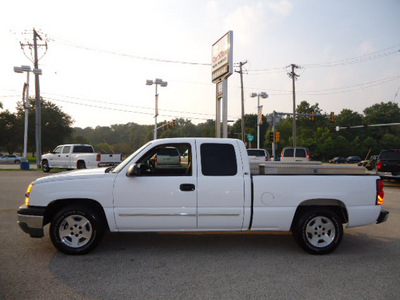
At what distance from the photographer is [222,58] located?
17516mm

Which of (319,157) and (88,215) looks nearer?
(88,215)

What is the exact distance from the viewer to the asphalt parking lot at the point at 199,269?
12.3 feet

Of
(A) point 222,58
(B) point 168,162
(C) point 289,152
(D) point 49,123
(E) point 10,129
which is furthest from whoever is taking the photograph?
(D) point 49,123

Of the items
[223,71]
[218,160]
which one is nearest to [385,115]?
[223,71]

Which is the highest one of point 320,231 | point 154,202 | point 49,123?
point 49,123

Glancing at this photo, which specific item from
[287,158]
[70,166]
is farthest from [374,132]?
[70,166]

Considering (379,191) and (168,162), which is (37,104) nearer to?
(168,162)

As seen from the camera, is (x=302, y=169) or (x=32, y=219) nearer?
(x=32, y=219)

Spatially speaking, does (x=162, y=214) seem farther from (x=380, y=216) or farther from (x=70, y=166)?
(x=70, y=166)

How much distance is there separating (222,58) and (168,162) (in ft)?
39.6

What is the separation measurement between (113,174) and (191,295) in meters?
2.22

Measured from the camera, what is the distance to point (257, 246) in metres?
5.62

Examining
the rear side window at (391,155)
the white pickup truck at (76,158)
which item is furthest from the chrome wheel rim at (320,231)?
the white pickup truck at (76,158)

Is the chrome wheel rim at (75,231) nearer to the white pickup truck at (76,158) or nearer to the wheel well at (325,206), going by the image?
the wheel well at (325,206)
